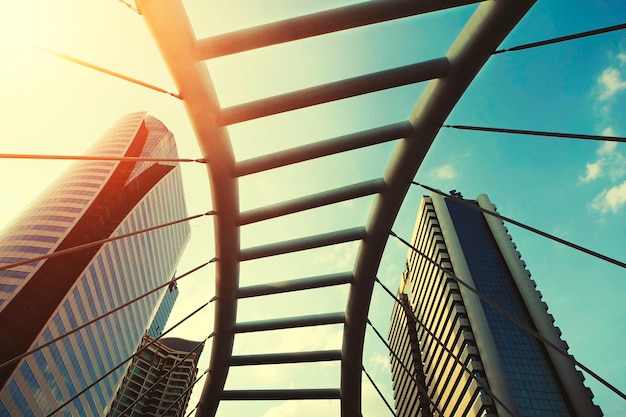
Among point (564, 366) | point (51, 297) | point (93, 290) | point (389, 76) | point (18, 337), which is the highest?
point (564, 366)

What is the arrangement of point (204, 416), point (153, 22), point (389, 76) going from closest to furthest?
point (153, 22), point (389, 76), point (204, 416)

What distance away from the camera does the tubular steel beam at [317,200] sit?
815cm

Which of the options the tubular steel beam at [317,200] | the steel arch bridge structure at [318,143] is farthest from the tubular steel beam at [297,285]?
the tubular steel beam at [317,200]

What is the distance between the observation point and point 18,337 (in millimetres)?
61531

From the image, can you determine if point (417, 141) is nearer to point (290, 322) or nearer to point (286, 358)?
point (290, 322)

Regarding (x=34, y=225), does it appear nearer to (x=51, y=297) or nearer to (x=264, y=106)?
(x=51, y=297)

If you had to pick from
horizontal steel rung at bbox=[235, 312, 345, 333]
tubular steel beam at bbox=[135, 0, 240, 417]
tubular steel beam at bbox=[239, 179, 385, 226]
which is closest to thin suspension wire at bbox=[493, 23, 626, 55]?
tubular steel beam at bbox=[239, 179, 385, 226]

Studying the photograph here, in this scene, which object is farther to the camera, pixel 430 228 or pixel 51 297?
pixel 430 228

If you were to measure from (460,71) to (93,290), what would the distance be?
81.9 m

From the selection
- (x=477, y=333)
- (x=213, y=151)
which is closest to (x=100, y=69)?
(x=213, y=151)

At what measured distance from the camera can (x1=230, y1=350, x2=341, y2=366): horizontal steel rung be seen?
11.5 m

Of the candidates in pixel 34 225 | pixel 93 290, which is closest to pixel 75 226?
pixel 34 225

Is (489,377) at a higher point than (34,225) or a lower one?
lower

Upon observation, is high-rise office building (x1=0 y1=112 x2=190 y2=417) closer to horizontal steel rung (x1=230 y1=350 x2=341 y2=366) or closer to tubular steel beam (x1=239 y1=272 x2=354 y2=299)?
horizontal steel rung (x1=230 y1=350 x2=341 y2=366)
